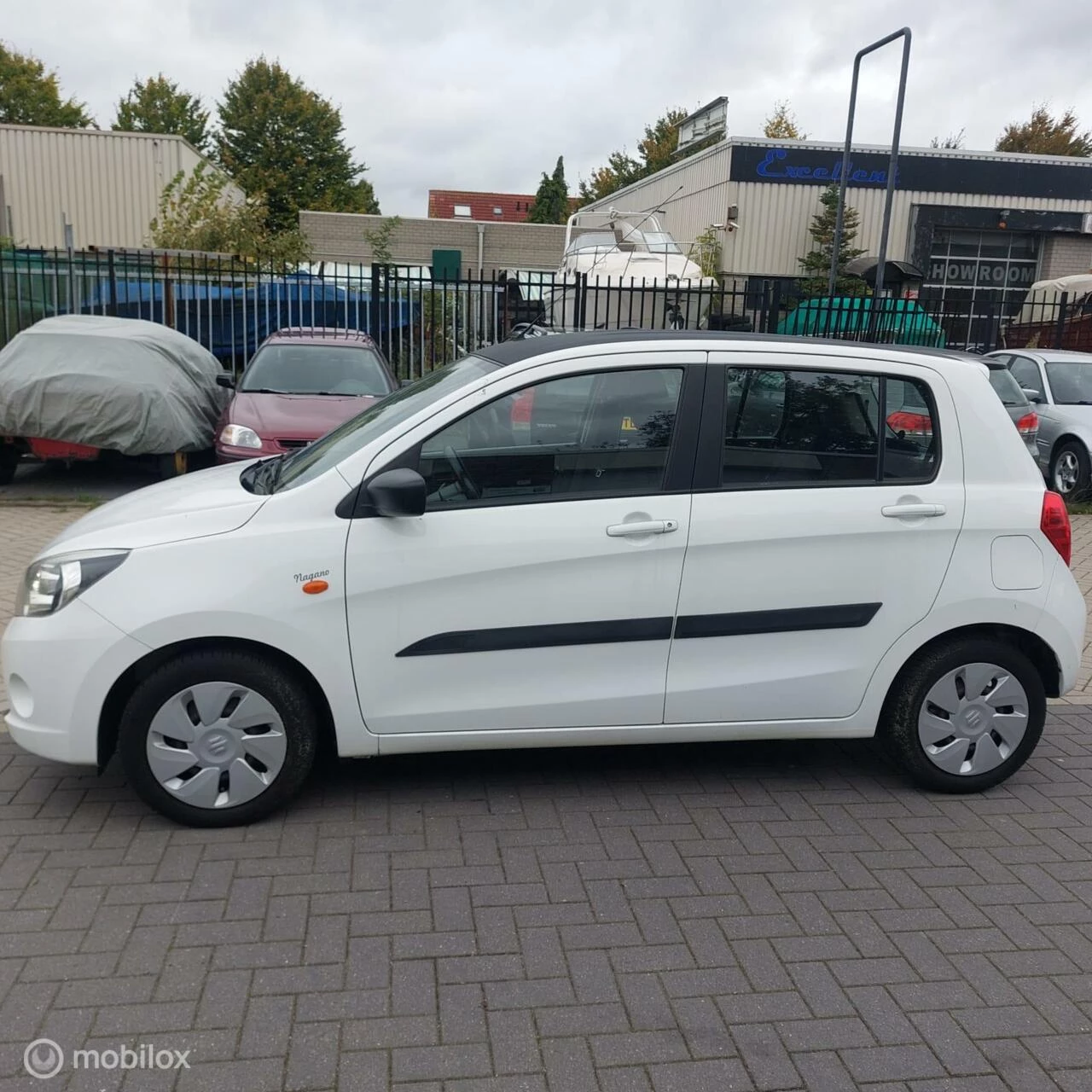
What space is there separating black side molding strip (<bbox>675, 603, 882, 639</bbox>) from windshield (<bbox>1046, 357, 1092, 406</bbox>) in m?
9.17

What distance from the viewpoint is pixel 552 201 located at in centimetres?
5903

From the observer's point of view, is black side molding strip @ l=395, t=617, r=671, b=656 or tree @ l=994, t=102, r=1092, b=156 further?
tree @ l=994, t=102, r=1092, b=156

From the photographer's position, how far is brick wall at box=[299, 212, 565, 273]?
3269 cm

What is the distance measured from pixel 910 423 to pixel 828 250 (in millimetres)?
20613

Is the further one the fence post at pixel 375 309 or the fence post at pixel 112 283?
the fence post at pixel 375 309

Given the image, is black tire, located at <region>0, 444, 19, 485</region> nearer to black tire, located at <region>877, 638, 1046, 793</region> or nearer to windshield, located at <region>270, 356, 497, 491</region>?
windshield, located at <region>270, 356, 497, 491</region>

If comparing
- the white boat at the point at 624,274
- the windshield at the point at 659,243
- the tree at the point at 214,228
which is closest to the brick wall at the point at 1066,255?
the white boat at the point at 624,274

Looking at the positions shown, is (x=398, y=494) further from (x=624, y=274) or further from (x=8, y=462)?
(x=624, y=274)

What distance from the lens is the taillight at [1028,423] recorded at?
10.8 meters

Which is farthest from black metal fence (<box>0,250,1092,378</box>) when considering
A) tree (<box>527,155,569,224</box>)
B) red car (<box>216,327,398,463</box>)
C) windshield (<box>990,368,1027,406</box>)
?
tree (<box>527,155,569,224</box>)

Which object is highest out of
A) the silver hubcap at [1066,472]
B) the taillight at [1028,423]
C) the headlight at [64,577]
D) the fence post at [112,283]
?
the fence post at [112,283]

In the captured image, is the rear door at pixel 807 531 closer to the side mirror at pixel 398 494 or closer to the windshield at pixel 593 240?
the side mirror at pixel 398 494

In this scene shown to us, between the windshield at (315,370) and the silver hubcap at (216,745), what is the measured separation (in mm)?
6377

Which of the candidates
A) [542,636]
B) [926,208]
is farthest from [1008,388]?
[926,208]
